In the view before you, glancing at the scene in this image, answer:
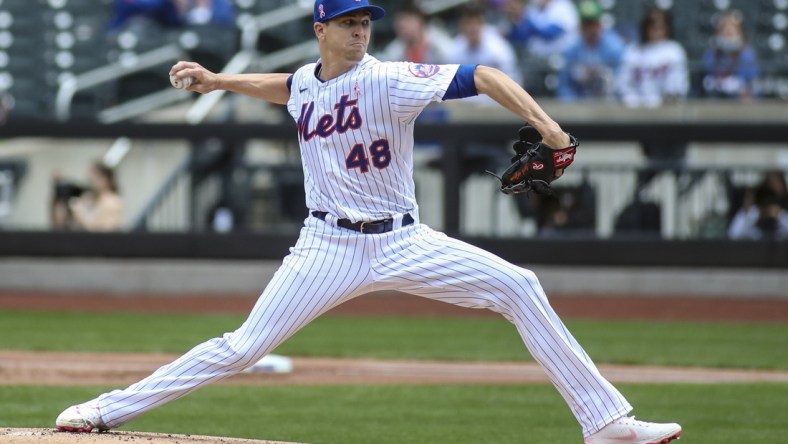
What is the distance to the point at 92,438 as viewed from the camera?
5.04 metres

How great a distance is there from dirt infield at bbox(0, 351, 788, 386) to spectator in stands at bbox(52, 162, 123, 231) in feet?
13.6

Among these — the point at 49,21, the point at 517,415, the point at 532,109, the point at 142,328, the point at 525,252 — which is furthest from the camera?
the point at 49,21

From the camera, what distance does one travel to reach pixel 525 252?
43.2ft

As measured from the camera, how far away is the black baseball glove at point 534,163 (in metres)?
4.81

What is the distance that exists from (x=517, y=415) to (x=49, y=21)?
1174 cm

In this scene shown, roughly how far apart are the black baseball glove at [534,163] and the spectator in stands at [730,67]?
9171mm

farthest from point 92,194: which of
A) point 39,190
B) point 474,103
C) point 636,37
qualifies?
point 636,37

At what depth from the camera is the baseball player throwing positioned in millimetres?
5047

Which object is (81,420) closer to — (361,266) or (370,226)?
(361,266)

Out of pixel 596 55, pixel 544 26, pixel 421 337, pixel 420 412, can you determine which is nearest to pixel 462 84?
pixel 420 412

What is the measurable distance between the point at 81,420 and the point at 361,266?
127 cm

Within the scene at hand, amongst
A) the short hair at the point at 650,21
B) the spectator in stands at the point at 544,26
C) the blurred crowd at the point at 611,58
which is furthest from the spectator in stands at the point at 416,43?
the short hair at the point at 650,21

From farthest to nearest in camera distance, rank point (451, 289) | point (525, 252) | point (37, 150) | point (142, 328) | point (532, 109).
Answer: point (37, 150)
point (525, 252)
point (142, 328)
point (451, 289)
point (532, 109)

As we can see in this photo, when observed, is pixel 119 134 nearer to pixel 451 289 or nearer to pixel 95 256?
pixel 95 256
